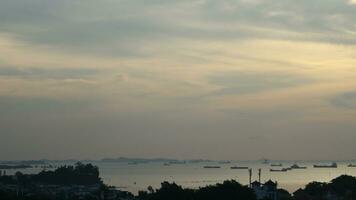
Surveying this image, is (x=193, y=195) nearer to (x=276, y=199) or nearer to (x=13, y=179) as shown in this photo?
(x=276, y=199)

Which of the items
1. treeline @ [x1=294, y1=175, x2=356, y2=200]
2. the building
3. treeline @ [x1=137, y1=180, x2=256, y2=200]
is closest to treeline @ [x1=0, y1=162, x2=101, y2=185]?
the building

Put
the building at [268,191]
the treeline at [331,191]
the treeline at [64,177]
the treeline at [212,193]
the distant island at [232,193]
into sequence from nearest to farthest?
the treeline at [212,193], the distant island at [232,193], the treeline at [331,191], the building at [268,191], the treeline at [64,177]

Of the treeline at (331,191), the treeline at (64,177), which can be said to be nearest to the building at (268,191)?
the treeline at (331,191)

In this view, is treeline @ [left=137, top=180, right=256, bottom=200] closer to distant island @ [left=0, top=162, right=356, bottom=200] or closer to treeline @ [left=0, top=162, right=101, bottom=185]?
distant island @ [left=0, top=162, right=356, bottom=200]

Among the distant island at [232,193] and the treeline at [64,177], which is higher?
the treeline at [64,177]

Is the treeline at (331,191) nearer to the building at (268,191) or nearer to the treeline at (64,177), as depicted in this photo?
the building at (268,191)

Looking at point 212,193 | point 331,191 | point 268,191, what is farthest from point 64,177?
point 212,193

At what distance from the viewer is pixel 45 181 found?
7756cm

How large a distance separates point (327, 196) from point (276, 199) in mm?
3457

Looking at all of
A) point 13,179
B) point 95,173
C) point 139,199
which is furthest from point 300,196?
point 95,173

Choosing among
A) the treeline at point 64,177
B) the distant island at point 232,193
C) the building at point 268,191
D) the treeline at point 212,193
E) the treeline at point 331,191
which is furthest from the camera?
the treeline at point 64,177

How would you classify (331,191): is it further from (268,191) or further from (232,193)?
(232,193)

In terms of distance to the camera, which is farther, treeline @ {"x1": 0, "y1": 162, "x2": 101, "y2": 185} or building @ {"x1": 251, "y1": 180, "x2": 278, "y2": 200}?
treeline @ {"x1": 0, "y1": 162, "x2": 101, "y2": 185}

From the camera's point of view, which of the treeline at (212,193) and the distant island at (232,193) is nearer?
the treeline at (212,193)
